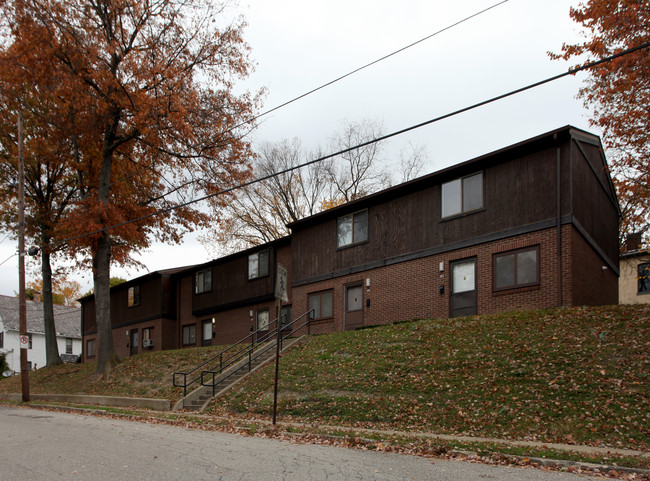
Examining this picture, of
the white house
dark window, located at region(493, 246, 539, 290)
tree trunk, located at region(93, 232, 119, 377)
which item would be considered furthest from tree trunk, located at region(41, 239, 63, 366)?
dark window, located at region(493, 246, 539, 290)

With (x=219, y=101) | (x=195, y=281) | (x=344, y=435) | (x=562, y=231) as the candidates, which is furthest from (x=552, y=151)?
(x=195, y=281)

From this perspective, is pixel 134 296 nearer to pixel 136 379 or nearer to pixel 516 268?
pixel 136 379

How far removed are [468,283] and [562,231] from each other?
3.55 m

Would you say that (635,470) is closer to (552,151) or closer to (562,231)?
(562,231)

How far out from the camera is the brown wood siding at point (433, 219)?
17.3 meters

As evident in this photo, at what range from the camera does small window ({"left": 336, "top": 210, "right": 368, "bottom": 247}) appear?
22.9m

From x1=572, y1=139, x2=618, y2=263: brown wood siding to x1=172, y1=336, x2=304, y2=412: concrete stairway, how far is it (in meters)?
10.8

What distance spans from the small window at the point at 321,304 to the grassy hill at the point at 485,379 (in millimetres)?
4711

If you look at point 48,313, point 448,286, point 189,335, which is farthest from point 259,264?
point 48,313

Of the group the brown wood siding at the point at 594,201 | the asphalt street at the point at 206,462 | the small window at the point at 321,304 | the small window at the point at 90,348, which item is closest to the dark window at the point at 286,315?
the small window at the point at 321,304

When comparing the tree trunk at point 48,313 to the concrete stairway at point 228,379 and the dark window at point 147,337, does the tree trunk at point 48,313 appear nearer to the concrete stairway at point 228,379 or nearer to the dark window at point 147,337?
the dark window at point 147,337

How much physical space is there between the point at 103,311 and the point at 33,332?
128 feet

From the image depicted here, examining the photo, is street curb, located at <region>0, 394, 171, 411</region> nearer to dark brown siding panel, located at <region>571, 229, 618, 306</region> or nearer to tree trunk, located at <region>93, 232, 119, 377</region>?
tree trunk, located at <region>93, 232, 119, 377</region>

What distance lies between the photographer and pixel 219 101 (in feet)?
85.0
